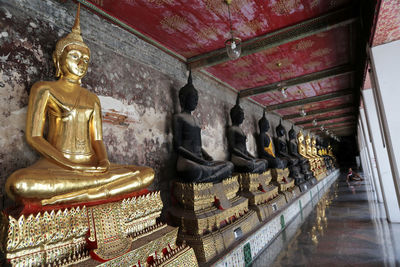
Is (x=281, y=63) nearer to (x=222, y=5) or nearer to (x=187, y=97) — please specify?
(x=187, y=97)

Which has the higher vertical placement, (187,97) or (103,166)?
(187,97)

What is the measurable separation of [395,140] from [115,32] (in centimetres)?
401

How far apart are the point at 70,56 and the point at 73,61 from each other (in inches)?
2.1

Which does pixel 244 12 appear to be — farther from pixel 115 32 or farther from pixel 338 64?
pixel 338 64

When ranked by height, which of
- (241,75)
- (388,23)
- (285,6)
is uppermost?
(241,75)

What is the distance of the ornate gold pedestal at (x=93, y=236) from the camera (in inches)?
60.4

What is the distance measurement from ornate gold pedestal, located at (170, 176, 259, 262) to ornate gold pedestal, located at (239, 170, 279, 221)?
556 mm

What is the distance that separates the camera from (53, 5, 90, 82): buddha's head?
7.64 ft

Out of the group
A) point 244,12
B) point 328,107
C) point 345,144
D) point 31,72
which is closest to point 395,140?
point 244,12

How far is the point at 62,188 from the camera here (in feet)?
5.88

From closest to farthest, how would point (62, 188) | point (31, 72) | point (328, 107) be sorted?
point (62, 188) → point (31, 72) → point (328, 107)

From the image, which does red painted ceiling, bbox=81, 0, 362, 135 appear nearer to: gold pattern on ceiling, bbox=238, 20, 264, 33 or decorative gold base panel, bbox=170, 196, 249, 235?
gold pattern on ceiling, bbox=238, 20, 264, 33

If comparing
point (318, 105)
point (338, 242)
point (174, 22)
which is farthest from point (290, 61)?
point (318, 105)

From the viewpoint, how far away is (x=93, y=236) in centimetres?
186
